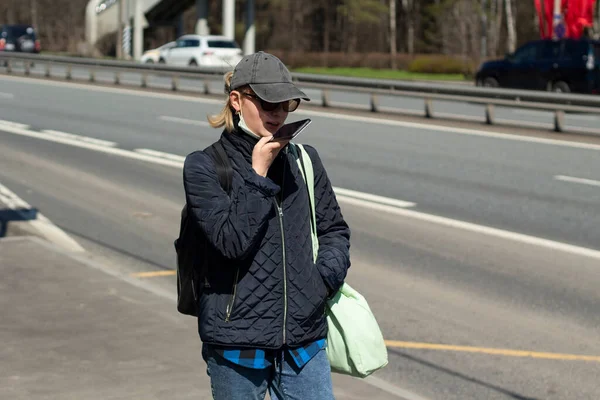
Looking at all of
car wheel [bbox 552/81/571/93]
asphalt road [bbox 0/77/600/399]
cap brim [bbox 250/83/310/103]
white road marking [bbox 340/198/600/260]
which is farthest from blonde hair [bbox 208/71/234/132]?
car wheel [bbox 552/81/571/93]

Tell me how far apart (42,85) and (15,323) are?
97.3 ft

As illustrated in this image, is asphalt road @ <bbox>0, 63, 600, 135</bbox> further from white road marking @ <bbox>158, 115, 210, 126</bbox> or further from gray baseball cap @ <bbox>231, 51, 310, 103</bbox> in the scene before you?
gray baseball cap @ <bbox>231, 51, 310, 103</bbox>

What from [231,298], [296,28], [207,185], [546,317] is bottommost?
[546,317]

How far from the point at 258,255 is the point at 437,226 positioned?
29.1 ft

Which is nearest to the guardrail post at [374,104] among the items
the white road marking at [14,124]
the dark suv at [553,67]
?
the dark suv at [553,67]

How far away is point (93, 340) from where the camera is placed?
6797mm

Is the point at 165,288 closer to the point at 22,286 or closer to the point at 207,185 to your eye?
the point at 22,286

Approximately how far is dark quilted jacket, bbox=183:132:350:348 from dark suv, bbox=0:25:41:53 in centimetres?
5641

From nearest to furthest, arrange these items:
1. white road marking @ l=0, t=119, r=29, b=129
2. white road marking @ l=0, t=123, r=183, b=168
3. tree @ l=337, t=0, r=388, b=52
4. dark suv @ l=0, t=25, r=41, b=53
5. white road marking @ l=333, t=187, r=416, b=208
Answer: white road marking @ l=333, t=187, r=416, b=208 < white road marking @ l=0, t=123, r=183, b=168 < white road marking @ l=0, t=119, r=29, b=129 < dark suv @ l=0, t=25, r=41, b=53 < tree @ l=337, t=0, r=388, b=52

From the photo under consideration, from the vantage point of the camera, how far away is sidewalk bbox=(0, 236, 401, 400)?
5.84 meters

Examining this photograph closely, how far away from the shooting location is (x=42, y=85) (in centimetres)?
3572

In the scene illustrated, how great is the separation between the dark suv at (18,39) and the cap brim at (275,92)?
5644 centimetres

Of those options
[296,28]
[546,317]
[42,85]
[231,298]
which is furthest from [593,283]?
[296,28]

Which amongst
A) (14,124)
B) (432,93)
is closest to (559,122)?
(432,93)
